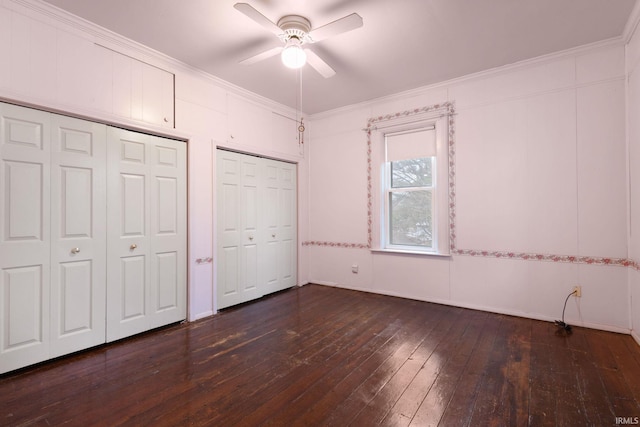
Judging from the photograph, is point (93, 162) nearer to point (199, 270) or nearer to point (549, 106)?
point (199, 270)

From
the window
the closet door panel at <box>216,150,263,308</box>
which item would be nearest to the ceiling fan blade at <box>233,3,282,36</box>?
the closet door panel at <box>216,150,263,308</box>

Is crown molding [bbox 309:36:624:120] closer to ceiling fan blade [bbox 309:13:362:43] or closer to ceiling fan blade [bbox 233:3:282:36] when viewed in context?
ceiling fan blade [bbox 309:13:362:43]

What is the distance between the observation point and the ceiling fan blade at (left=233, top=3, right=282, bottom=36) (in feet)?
6.73

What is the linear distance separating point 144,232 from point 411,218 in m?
3.29

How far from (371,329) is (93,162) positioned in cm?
303

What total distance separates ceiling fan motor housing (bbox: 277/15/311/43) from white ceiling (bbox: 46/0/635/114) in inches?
2.1

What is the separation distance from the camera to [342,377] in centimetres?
219

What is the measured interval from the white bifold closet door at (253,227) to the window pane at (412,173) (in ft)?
5.23

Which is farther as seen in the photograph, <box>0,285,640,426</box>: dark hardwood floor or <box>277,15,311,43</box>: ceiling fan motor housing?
<box>277,15,311,43</box>: ceiling fan motor housing

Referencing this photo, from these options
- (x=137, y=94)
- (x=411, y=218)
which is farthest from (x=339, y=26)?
(x=411, y=218)

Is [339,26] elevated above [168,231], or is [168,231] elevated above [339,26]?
[339,26]

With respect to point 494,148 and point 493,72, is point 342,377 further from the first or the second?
point 493,72

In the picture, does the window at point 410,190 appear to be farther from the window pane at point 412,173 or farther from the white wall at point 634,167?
the white wall at point 634,167

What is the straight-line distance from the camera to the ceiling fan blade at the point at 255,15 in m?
2.05
